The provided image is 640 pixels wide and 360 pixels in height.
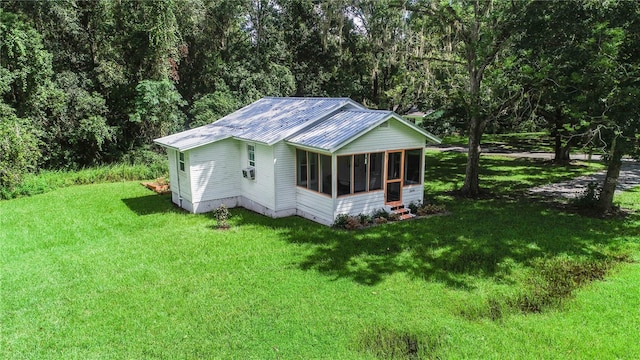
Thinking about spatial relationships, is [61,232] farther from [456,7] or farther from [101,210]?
[456,7]

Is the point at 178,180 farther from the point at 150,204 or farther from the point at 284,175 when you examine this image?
the point at 284,175

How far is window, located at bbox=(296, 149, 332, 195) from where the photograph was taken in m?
12.2

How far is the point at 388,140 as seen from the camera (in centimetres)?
1269

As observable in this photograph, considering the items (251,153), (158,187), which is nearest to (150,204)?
(158,187)

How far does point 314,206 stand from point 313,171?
110 cm

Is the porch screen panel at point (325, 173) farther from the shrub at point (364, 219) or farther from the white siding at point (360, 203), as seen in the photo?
the shrub at point (364, 219)

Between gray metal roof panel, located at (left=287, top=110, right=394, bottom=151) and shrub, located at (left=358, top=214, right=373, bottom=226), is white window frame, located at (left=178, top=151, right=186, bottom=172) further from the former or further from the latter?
shrub, located at (left=358, top=214, right=373, bottom=226)

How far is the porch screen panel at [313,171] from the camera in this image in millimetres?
12594

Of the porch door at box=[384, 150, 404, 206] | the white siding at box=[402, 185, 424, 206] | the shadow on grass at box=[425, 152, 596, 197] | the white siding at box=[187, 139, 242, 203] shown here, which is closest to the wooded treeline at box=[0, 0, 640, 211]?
the shadow on grass at box=[425, 152, 596, 197]

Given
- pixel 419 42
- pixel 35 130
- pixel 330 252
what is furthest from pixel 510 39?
pixel 35 130

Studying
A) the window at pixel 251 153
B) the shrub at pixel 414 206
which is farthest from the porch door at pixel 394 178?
the window at pixel 251 153

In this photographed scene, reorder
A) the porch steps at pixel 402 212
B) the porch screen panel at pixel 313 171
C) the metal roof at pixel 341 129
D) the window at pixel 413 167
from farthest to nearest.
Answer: the window at pixel 413 167 → the porch steps at pixel 402 212 → the porch screen panel at pixel 313 171 → the metal roof at pixel 341 129

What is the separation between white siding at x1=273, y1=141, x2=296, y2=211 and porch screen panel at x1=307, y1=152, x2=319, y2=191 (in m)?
0.62

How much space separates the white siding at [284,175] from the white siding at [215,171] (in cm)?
220
